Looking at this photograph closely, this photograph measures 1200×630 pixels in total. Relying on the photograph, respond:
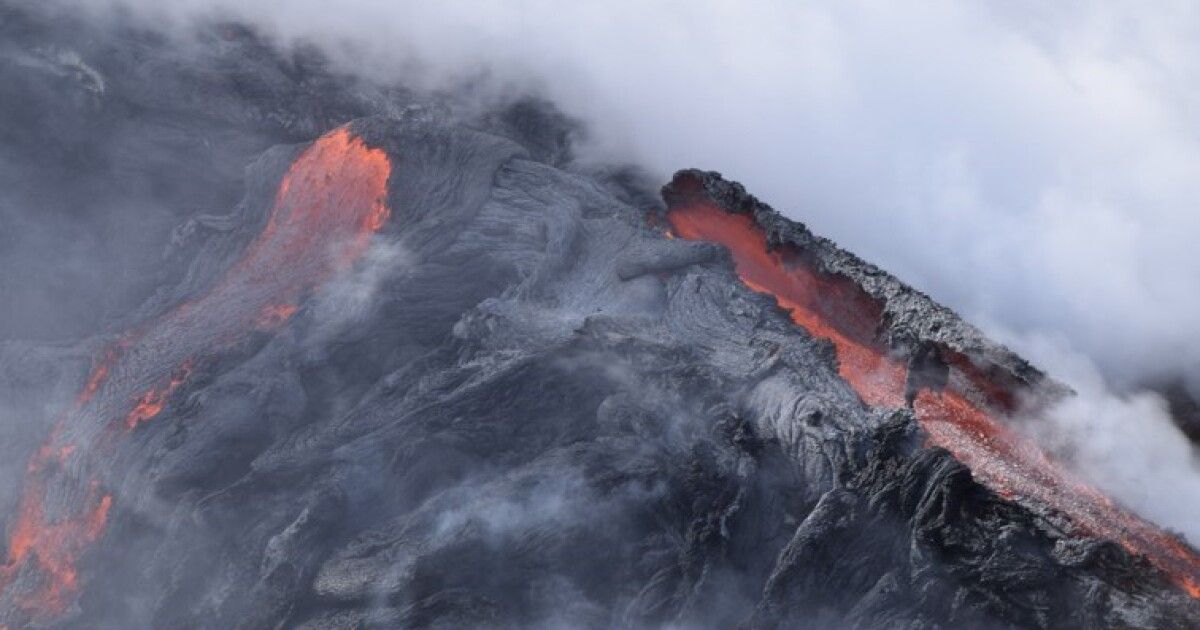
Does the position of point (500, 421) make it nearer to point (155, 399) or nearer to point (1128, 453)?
point (155, 399)

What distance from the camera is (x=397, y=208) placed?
8.62 meters

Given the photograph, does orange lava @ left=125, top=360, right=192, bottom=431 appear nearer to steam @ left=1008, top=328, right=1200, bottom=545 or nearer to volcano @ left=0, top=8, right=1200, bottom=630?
volcano @ left=0, top=8, right=1200, bottom=630

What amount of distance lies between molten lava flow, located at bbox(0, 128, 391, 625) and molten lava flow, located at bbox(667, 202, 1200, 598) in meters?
2.83

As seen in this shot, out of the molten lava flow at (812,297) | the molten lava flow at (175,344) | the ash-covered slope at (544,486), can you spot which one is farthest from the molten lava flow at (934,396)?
the molten lava flow at (175,344)

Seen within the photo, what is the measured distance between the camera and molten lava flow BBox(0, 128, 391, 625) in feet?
23.3

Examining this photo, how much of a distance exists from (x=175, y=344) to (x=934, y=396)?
5.44 m

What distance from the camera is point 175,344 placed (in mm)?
7938

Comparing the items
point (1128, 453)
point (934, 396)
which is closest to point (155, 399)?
point (934, 396)

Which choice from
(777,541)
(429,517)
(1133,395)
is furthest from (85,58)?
(1133,395)

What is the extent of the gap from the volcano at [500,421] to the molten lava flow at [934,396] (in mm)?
25

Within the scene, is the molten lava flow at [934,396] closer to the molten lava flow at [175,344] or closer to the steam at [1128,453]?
the steam at [1128,453]

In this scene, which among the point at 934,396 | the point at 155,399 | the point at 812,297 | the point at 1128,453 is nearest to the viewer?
the point at 1128,453

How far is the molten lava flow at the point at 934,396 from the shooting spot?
6699mm

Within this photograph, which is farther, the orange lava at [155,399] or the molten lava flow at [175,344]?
the orange lava at [155,399]
